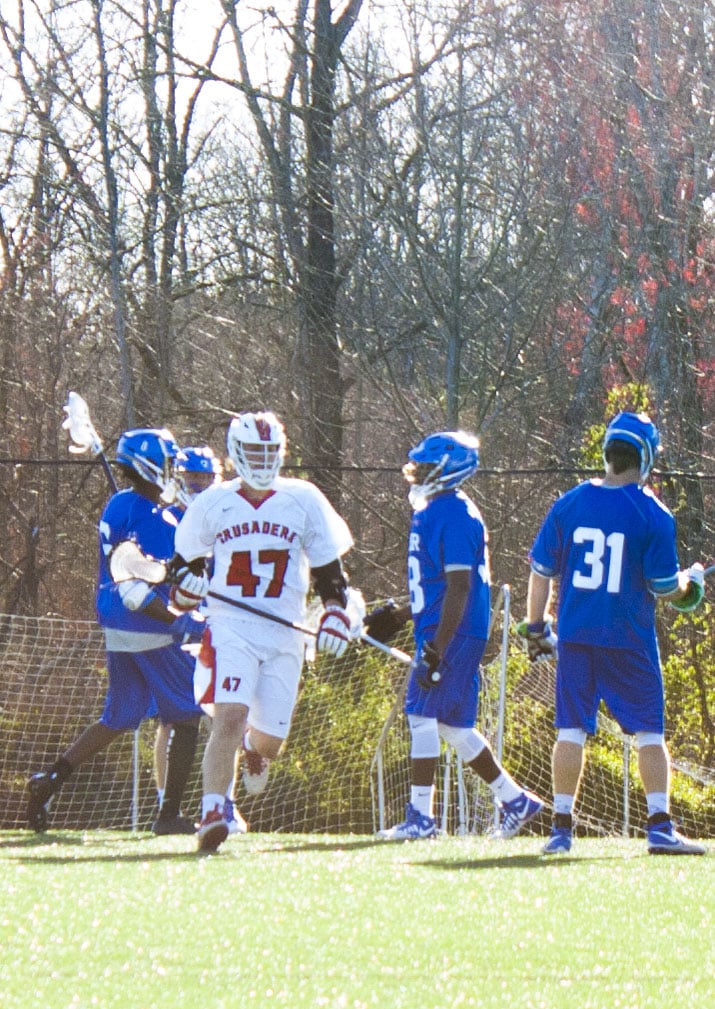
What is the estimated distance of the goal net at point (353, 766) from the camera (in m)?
11.6

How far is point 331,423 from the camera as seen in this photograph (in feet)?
52.9

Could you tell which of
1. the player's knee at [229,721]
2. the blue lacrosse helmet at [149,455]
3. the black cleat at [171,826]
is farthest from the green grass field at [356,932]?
the blue lacrosse helmet at [149,455]

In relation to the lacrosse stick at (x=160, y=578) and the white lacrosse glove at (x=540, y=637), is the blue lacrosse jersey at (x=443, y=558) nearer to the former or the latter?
the lacrosse stick at (x=160, y=578)

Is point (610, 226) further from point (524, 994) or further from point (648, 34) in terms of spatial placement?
point (524, 994)

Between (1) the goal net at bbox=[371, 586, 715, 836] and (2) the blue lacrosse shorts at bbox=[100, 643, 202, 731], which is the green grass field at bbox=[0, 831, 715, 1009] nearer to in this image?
(2) the blue lacrosse shorts at bbox=[100, 643, 202, 731]

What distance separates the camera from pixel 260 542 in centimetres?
646

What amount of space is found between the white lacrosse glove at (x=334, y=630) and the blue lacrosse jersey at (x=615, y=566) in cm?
85

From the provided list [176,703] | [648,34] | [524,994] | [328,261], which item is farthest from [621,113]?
[524,994]

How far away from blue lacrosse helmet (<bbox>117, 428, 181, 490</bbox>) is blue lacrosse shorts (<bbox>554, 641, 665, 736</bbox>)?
2.19 m

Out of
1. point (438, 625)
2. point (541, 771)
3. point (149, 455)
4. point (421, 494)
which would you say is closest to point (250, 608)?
point (438, 625)

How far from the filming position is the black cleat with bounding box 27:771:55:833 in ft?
26.0

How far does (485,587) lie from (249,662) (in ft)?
4.51

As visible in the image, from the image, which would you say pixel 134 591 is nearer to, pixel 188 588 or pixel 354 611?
pixel 188 588

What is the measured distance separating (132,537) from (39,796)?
1355 millimetres
